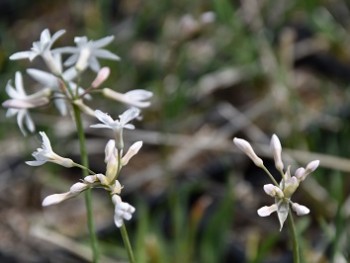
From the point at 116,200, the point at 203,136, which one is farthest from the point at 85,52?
the point at 203,136

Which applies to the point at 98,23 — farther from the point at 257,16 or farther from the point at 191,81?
the point at 257,16

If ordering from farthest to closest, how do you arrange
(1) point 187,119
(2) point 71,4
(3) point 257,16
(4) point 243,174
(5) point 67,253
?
1. (2) point 71,4
2. (3) point 257,16
3. (1) point 187,119
4. (4) point 243,174
5. (5) point 67,253

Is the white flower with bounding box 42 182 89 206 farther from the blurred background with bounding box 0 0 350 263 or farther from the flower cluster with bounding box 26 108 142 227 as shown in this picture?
the blurred background with bounding box 0 0 350 263

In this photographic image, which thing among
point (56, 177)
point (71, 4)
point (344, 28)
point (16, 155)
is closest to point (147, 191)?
point (56, 177)

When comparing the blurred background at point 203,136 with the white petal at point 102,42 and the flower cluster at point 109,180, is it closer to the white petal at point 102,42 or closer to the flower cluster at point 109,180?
the white petal at point 102,42

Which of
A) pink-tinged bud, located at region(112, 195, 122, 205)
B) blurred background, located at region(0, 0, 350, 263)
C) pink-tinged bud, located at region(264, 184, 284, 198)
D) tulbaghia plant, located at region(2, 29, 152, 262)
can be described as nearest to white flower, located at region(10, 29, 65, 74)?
tulbaghia plant, located at region(2, 29, 152, 262)
